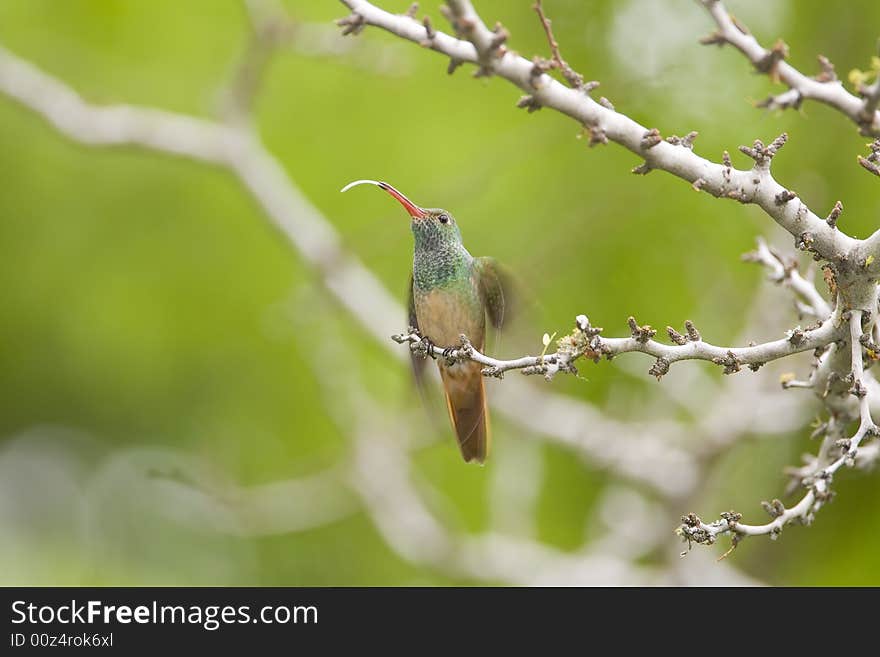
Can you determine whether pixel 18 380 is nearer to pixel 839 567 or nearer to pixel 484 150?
pixel 484 150

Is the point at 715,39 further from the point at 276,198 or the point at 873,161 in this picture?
the point at 276,198

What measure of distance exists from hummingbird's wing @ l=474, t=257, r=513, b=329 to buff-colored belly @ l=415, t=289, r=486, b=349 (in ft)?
0.25

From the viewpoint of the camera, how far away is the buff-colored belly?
218 inches

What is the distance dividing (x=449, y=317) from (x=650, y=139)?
8.33 feet

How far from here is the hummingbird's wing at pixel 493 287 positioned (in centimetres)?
534

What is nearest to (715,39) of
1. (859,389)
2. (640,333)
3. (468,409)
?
(640,333)

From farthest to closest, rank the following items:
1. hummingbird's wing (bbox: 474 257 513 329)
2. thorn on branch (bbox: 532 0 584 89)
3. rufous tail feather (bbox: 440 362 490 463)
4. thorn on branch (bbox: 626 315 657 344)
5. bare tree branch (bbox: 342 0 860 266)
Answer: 1. rufous tail feather (bbox: 440 362 490 463)
2. hummingbird's wing (bbox: 474 257 513 329)
3. thorn on branch (bbox: 626 315 657 344)
4. thorn on branch (bbox: 532 0 584 89)
5. bare tree branch (bbox: 342 0 860 266)

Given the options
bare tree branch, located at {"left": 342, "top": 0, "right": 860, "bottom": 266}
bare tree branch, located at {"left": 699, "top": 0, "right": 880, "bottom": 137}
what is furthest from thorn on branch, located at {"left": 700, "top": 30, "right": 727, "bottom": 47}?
bare tree branch, located at {"left": 342, "top": 0, "right": 860, "bottom": 266}

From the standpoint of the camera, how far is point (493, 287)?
5602 mm

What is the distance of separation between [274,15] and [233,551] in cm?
A: 899

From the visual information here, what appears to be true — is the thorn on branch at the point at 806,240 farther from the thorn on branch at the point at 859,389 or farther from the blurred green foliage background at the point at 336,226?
the blurred green foliage background at the point at 336,226

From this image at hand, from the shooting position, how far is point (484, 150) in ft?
40.9

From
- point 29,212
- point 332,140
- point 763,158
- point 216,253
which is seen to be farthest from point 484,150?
point 763,158

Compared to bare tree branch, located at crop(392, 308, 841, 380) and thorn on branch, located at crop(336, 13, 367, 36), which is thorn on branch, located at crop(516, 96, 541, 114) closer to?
thorn on branch, located at crop(336, 13, 367, 36)
